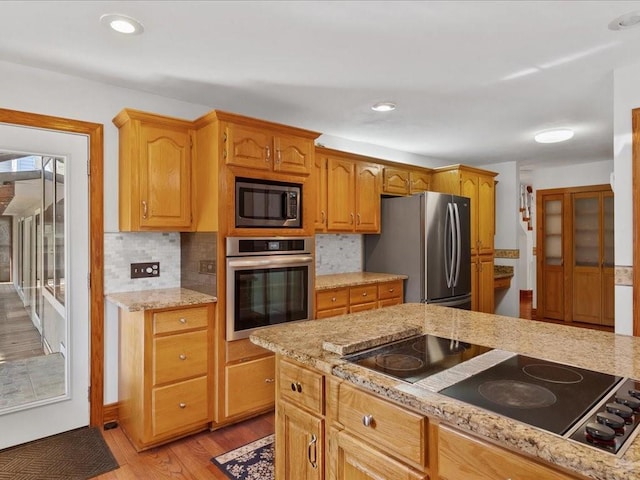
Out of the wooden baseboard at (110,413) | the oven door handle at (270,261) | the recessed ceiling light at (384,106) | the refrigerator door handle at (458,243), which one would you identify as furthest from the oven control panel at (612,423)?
the refrigerator door handle at (458,243)

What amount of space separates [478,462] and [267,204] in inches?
88.0

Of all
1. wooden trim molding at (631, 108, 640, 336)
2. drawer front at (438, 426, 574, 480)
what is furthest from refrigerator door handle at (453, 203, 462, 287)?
drawer front at (438, 426, 574, 480)

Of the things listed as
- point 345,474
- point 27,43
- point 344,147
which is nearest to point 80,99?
point 27,43

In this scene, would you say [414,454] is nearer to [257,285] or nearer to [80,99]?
[257,285]

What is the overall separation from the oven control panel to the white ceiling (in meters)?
1.70

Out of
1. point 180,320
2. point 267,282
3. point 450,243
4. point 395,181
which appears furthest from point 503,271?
point 180,320

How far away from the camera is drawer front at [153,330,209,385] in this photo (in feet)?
8.00

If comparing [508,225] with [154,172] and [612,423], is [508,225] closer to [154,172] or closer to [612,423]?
[154,172]

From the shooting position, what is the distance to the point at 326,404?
138 cm

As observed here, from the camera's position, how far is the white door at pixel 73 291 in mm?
2566

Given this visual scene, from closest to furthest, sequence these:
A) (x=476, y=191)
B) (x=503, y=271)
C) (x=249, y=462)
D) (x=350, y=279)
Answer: (x=249, y=462)
(x=350, y=279)
(x=476, y=191)
(x=503, y=271)

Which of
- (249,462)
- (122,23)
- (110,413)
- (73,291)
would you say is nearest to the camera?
(122,23)

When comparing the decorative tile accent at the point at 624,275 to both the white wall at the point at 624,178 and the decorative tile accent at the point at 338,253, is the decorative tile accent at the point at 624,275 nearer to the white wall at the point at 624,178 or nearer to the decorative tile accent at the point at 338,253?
the white wall at the point at 624,178

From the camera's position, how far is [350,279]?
3.72 meters
